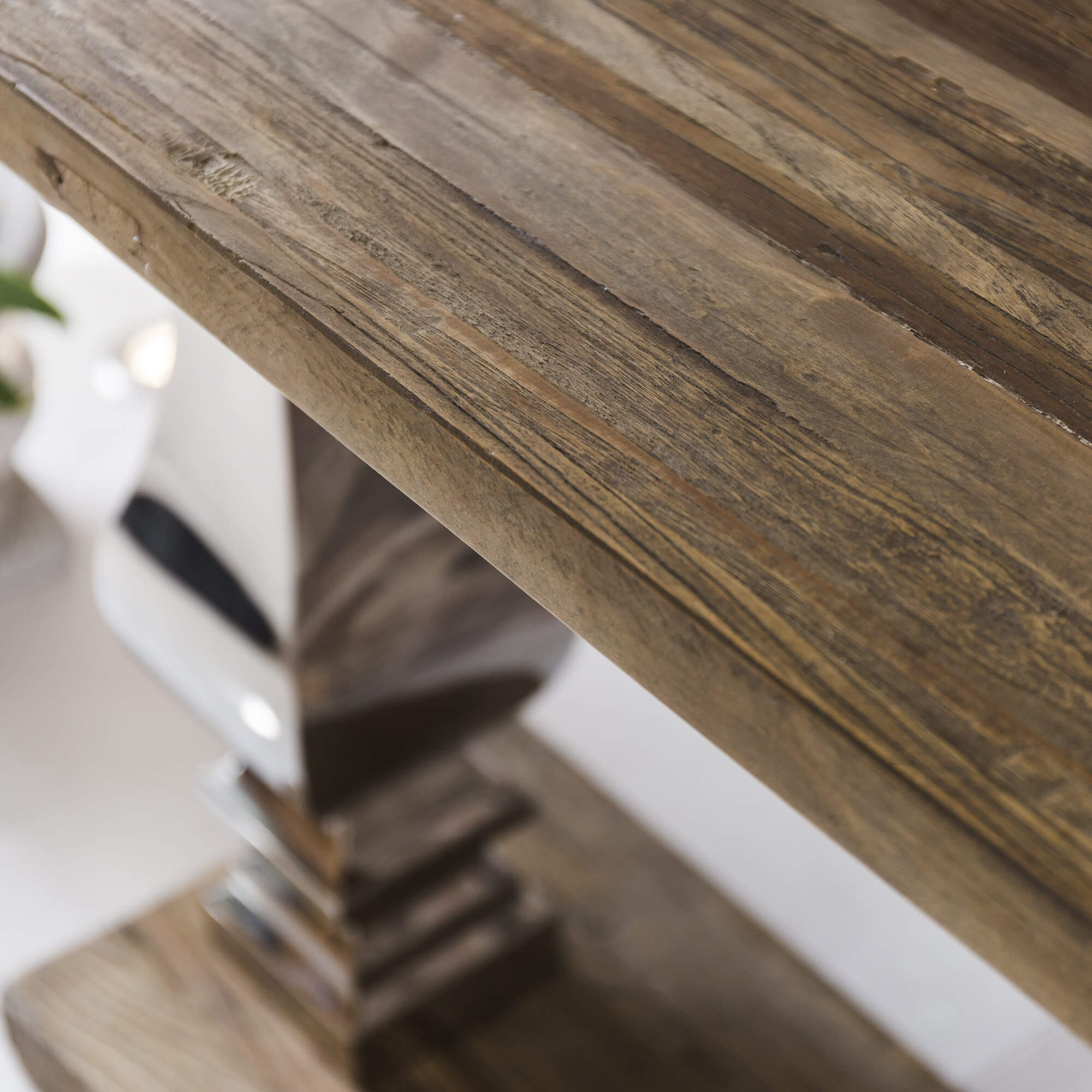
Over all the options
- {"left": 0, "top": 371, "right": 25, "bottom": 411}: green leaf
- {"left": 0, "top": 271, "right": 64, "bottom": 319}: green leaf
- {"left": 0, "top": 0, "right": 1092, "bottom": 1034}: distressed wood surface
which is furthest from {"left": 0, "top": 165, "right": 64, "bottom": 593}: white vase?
{"left": 0, "top": 0, "right": 1092, "bottom": 1034}: distressed wood surface

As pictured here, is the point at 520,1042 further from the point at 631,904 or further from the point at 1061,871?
the point at 1061,871

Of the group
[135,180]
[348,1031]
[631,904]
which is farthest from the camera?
[631,904]

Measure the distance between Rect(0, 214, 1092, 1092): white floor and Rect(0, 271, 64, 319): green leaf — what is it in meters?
0.44

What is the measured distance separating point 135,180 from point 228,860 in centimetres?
80

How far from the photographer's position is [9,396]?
3.43 feet

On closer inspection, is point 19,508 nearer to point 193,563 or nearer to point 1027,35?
point 193,563

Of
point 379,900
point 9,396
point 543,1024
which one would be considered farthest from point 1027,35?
point 9,396

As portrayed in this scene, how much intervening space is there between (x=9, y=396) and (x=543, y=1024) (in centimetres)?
64

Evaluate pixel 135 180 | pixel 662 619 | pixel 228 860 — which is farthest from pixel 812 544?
pixel 228 860

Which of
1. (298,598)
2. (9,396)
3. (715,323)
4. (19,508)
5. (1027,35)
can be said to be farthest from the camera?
(19,508)

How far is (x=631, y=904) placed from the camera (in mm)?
1002

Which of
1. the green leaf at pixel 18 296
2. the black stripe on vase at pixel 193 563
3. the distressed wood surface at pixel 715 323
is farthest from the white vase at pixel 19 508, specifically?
the distressed wood surface at pixel 715 323

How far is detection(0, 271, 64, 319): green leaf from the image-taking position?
83 cm

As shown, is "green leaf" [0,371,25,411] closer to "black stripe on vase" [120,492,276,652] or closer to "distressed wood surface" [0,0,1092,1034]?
"black stripe on vase" [120,492,276,652]
